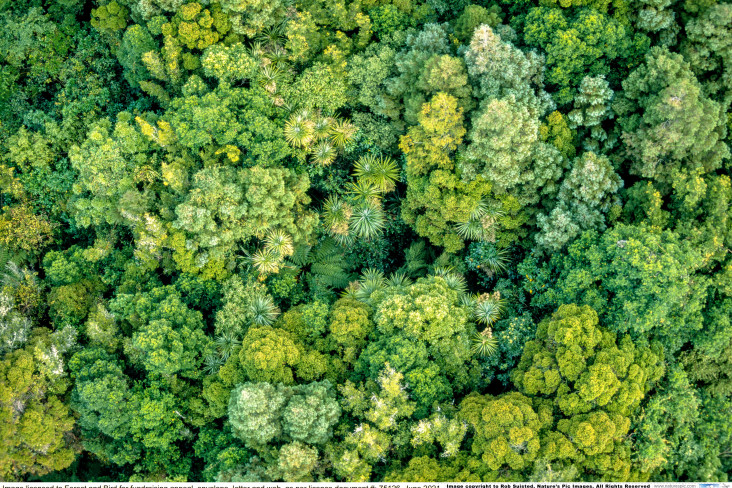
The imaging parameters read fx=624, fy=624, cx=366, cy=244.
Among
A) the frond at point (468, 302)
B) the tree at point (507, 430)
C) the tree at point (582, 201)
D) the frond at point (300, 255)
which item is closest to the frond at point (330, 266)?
the frond at point (300, 255)

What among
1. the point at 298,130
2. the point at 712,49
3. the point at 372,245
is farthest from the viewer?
the point at 372,245

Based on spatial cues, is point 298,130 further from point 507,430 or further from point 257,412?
point 507,430

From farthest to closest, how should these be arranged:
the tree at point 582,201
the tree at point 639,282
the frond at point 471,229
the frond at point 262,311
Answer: the frond at point 471,229 → the frond at point 262,311 → the tree at point 582,201 → the tree at point 639,282

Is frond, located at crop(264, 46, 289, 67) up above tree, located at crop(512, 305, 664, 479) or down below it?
above

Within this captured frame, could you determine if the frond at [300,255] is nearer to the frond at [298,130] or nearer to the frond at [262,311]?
the frond at [262,311]

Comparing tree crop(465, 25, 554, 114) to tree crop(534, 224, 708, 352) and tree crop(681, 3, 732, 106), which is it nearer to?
tree crop(681, 3, 732, 106)

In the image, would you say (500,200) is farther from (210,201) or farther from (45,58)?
(45,58)

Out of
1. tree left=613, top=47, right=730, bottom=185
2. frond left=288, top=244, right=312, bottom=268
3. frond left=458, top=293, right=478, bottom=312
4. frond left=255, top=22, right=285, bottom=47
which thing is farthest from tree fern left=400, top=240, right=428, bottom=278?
frond left=255, top=22, right=285, bottom=47

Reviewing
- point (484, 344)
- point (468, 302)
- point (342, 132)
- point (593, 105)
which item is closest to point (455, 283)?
point (468, 302)
